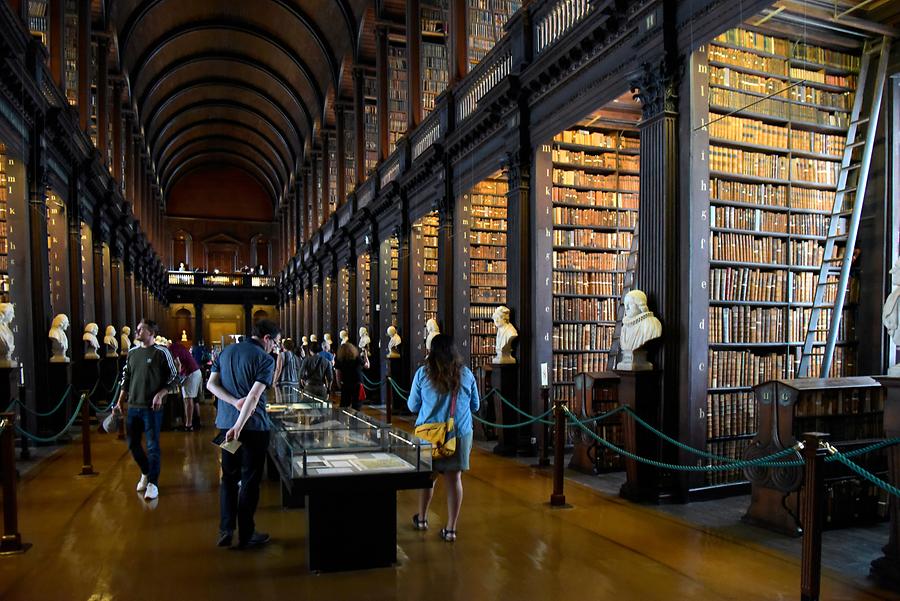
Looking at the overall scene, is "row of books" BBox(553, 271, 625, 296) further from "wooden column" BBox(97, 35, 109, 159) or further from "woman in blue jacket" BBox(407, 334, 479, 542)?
"wooden column" BBox(97, 35, 109, 159)

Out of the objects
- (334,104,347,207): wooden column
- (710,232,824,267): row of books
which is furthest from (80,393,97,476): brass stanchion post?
(334,104,347,207): wooden column

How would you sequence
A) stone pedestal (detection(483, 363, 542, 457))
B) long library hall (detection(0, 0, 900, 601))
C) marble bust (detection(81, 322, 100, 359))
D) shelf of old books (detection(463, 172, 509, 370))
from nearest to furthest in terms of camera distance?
long library hall (detection(0, 0, 900, 601)), stone pedestal (detection(483, 363, 542, 457)), shelf of old books (detection(463, 172, 509, 370)), marble bust (detection(81, 322, 100, 359))

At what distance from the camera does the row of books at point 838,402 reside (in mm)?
4762

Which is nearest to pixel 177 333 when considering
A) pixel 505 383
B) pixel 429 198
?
pixel 429 198

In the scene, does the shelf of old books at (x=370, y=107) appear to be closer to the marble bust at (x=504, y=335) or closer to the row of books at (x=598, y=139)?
the row of books at (x=598, y=139)

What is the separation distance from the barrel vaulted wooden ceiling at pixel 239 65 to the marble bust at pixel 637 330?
37.5 feet

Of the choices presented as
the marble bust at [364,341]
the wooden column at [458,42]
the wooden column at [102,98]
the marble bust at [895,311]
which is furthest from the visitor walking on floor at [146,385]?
the wooden column at [102,98]

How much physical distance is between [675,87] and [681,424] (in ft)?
8.73

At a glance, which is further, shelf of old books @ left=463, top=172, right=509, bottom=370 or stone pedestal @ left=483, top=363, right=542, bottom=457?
shelf of old books @ left=463, top=172, right=509, bottom=370

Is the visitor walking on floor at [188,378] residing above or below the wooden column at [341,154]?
below

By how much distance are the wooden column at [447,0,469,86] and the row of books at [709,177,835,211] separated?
192 inches

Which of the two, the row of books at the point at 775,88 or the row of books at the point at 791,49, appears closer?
the row of books at the point at 775,88

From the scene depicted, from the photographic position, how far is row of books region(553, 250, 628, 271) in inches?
308

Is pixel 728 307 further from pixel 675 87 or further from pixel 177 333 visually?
pixel 177 333
